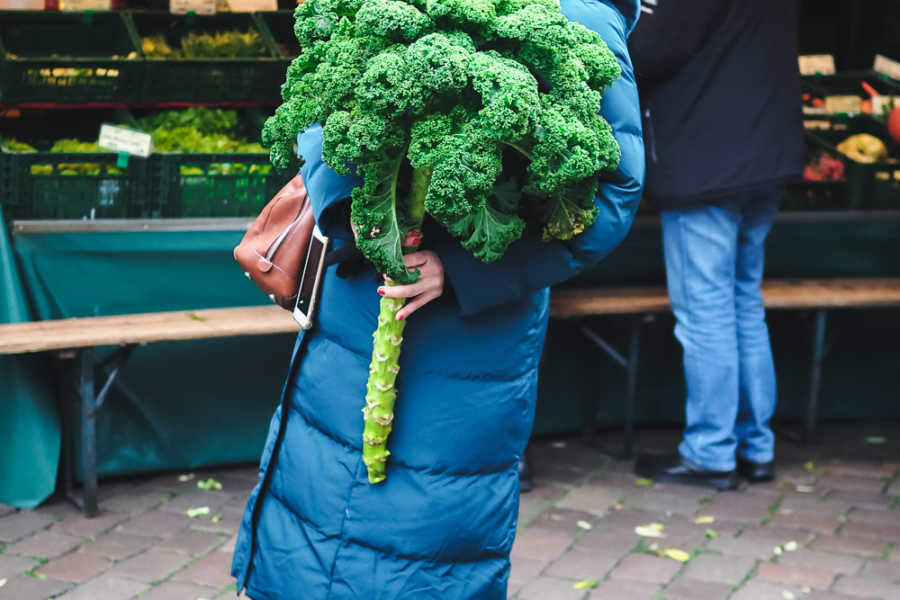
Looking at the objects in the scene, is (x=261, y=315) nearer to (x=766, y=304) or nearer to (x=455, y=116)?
(x=766, y=304)

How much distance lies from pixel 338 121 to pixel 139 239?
2691 millimetres

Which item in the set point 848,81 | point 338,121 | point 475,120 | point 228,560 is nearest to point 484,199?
point 475,120

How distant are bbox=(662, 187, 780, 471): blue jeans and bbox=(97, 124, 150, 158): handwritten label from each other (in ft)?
7.08

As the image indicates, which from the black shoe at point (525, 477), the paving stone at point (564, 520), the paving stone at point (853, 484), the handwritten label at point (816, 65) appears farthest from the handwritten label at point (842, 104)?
the paving stone at point (564, 520)

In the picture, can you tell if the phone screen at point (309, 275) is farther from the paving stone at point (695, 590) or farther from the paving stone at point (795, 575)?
the paving stone at point (795, 575)

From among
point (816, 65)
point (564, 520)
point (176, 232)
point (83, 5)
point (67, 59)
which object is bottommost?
point (564, 520)

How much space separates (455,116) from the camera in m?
1.87

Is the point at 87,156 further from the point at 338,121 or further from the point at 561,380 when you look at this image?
the point at 338,121

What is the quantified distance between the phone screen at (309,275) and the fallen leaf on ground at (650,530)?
2.08m

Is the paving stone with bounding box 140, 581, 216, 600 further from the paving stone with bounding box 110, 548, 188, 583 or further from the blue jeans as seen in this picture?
the blue jeans

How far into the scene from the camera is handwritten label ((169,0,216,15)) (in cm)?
484

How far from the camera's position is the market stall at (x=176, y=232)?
4262 mm

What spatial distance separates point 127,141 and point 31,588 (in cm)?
182

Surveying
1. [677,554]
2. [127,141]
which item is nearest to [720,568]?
[677,554]
